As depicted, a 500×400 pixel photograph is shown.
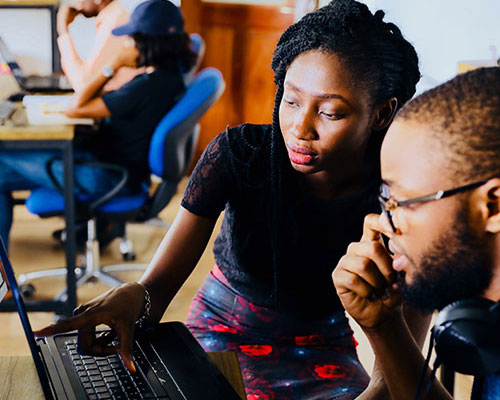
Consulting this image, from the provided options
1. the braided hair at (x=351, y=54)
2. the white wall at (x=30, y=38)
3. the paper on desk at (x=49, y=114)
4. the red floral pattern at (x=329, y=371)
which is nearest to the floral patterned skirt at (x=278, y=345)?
the red floral pattern at (x=329, y=371)

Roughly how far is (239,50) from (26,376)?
3.36 metres

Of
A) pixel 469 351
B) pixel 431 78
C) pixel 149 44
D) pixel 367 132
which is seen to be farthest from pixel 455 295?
pixel 431 78

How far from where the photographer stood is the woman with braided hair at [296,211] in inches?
47.4

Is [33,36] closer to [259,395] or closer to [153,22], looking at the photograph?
[153,22]

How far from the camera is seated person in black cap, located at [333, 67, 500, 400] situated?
82cm

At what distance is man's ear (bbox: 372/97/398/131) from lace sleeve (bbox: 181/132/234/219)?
0.28m

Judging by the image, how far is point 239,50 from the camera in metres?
4.14

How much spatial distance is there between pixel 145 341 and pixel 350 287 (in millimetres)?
317

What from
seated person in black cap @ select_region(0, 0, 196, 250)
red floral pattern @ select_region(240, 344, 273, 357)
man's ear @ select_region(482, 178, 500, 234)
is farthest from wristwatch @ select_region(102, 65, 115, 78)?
man's ear @ select_region(482, 178, 500, 234)

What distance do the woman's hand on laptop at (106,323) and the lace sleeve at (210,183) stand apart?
26cm

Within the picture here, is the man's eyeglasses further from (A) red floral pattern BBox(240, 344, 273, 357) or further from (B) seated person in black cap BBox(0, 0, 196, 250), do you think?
(B) seated person in black cap BBox(0, 0, 196, 250)

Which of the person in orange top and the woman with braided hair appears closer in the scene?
the woman with braided hair

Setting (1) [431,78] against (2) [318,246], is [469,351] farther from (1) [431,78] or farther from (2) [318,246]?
(1) [431,78]

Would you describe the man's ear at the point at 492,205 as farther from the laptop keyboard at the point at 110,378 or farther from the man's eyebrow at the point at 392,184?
the laptop keyboard at the point at 110,378
